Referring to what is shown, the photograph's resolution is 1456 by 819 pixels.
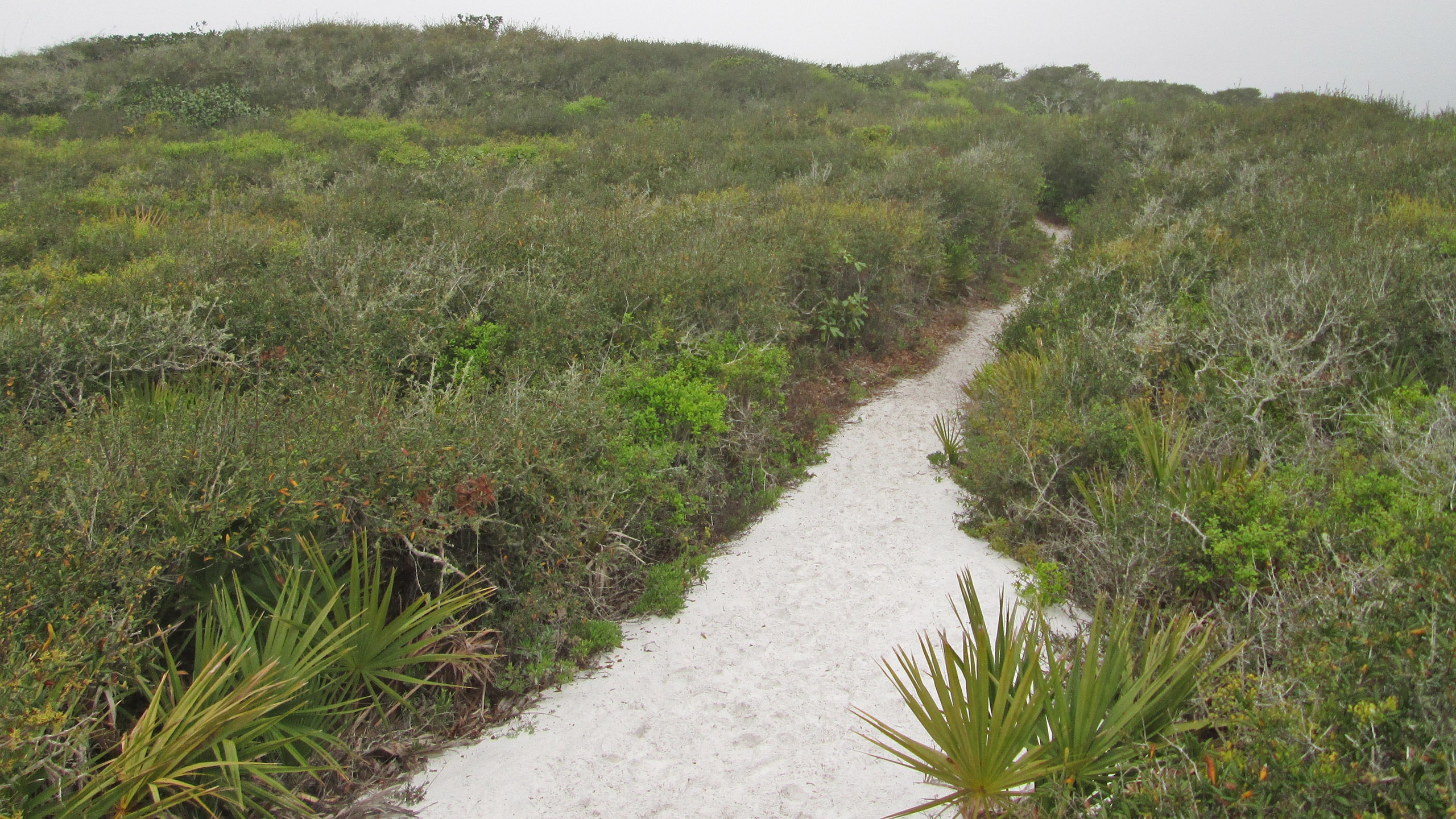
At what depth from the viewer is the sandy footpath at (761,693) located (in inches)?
153

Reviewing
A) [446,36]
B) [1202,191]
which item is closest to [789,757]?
[1202,191]

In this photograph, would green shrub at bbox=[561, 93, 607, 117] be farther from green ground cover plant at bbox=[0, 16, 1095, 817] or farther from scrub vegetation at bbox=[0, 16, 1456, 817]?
scrub vegetation at bbox=[0, 16, 1456, 817]

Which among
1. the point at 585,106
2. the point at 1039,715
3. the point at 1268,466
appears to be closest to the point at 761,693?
the point at 1039,715

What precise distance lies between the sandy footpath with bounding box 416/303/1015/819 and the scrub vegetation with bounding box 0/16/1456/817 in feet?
1.05

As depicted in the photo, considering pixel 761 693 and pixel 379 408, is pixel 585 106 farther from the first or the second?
pixel 761 693

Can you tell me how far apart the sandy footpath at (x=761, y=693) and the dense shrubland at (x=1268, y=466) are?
863 millimetres

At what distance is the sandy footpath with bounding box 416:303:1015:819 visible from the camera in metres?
3.88

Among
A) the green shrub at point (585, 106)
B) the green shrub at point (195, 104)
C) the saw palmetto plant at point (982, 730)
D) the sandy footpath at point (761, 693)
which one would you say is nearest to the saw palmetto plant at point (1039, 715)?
the saw palmetto plant at point (982, 730)

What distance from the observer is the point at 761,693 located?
4.68m

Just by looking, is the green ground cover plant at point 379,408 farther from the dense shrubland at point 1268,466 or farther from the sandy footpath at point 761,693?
the dense shrubland at point 1268,466

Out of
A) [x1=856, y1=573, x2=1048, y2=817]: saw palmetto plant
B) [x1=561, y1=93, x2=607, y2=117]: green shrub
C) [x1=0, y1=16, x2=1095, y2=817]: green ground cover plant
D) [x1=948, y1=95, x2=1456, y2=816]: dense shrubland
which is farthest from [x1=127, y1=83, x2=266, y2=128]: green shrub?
[x1=856, y1=573, x2=1048, y2=817]: saw palmetto plant

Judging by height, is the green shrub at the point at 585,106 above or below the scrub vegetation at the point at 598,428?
above

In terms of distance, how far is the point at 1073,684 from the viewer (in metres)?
3.33

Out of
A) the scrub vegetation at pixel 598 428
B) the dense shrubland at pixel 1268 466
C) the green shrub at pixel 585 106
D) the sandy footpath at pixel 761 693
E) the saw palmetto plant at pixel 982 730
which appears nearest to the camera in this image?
the dense shrubland at pixel 1268 466
